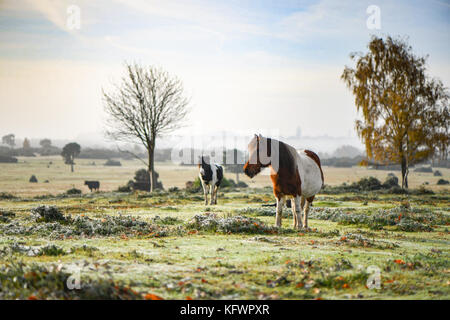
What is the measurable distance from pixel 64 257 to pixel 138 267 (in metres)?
2.25

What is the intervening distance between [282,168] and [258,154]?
99 centimetres

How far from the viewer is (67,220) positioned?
16141mm

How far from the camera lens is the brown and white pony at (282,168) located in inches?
522

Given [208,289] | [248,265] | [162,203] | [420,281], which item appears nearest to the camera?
[208,289]

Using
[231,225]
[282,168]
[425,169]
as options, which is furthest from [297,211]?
[425,169]

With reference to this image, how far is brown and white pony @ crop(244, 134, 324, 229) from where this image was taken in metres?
13.3

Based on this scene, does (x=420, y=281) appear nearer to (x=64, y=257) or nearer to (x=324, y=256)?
(x=324, y=256)

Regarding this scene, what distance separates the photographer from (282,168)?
13602 millimetres

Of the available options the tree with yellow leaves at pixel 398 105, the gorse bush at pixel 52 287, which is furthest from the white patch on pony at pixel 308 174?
the tree with yellow leaves at pixel 398 105

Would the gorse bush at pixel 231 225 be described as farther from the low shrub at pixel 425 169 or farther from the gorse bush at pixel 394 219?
the low shrub at pixel 425 169

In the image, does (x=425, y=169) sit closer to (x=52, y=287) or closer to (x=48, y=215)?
(x=48, y=215)

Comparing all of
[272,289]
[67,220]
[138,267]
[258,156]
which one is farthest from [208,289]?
[67,220]

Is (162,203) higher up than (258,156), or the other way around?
(258,156)

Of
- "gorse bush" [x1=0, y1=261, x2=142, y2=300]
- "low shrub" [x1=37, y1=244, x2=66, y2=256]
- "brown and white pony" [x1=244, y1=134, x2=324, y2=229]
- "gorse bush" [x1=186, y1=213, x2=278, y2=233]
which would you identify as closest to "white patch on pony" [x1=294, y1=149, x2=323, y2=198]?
"brown and white pony" [x1=244, y1=134, x2=324, y2=229]
